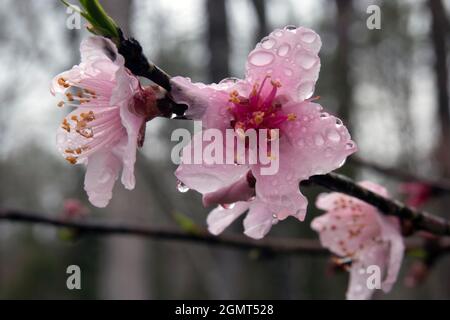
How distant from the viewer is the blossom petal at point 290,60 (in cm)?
78

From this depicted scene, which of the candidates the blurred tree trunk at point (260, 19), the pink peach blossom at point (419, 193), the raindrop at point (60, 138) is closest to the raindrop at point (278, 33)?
the raindrop at point (60, 138)

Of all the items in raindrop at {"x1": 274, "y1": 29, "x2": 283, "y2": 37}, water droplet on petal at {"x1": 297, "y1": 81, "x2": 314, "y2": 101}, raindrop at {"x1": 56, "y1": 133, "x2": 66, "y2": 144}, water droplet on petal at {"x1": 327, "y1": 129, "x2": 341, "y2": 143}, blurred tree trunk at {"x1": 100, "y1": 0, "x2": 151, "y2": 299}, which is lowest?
blurred tree trunk at {"x1": 100, "y1": 0, "x2": 151, "y2": 299}

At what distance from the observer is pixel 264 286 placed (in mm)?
11000

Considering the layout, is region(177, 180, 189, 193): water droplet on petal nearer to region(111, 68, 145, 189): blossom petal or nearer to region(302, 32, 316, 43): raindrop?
region(111, 68, 145, 189): blossom petal

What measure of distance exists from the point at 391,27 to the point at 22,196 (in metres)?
13.8

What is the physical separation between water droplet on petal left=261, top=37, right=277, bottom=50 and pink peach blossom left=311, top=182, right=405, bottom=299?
39cm

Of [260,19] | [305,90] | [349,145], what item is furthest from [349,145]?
[260,19]

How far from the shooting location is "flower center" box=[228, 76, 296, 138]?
0.81 metres

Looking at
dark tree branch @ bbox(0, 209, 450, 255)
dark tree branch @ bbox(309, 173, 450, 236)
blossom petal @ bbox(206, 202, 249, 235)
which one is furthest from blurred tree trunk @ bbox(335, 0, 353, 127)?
blossom petal @ bbox(206, 202, 249, 235)

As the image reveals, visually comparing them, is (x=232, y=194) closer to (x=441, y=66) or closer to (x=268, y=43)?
(x=268, y=43)

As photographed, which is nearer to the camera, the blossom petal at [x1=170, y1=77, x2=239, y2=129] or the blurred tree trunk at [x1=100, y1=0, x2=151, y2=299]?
the blossom petal at [x1=170, y1=77, x2=239, y2=129]

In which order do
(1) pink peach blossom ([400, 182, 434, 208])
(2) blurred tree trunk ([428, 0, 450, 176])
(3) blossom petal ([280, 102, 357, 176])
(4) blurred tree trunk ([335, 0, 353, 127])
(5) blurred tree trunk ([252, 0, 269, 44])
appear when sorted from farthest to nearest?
(4) blurred tree trunk ([335, 0, 353, 127])
(5) blurred tree trunk ([252, 0, 269, 44])
(2) blurred tree trunk ([428, 0, 450, 176])
(1) pink peach blossom ([400, 182, 434, 208])
(3) blossom petal ([280, 102, 357, 176])

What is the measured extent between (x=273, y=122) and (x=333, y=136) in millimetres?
111

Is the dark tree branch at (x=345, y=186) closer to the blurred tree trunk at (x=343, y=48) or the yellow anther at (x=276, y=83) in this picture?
the yellow anther at (x=276, y=83)
